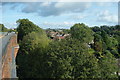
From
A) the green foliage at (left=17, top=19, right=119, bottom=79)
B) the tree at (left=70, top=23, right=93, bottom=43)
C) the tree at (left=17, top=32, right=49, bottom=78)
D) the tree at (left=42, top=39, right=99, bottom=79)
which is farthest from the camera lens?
the tree at (left=70, top=23, right=93, bottom=43)

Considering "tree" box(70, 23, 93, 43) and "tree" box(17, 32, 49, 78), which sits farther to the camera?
"tree" box(70, 23, 93, 43)

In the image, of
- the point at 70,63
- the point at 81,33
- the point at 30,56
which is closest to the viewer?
the point at 70,63

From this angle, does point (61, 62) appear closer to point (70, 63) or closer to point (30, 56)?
point (70, 63)

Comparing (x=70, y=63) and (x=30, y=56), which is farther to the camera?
(x=30, y=56)

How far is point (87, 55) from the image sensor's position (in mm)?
16641

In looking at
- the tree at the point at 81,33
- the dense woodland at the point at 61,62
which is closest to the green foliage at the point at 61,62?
the dense woodland at the point at 61,62

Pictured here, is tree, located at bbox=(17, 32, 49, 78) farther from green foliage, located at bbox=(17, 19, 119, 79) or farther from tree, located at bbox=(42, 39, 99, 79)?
tree, located at bbox=(42, 39, 99, 79)

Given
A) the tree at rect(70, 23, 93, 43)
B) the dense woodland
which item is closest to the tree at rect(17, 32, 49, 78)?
the dense woodland

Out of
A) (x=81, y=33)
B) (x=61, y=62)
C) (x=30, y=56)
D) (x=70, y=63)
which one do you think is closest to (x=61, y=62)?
(x=61, y=62)

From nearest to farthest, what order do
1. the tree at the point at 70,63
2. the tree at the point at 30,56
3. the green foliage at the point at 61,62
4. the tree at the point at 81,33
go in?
1. the tree at the point at 70,63
2. the green foliage at the point at 61,62
3. the tree at the point at 30,56
4. the tree at the point at 81,33

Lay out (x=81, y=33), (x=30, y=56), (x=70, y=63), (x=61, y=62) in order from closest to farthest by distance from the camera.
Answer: (x=61, y=62), (x=70, y=63), (x=30, y=56), (x=81, y=33)

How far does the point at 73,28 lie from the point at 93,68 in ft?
84.1

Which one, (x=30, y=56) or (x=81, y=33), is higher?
(x=81, y=33)

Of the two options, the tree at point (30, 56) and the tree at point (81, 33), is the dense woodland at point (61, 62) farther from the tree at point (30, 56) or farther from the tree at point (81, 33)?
the tree at point (81, 33)
